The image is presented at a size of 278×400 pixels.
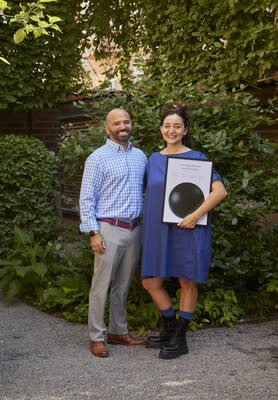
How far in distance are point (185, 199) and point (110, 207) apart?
585mm

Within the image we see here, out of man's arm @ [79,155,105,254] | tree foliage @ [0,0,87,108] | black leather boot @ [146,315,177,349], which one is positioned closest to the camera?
man's arm @ [79,155,105,254]

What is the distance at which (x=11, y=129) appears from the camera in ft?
29.7

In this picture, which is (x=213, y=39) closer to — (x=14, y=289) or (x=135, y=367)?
(x=14, y=289)

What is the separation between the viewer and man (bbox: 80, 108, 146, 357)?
12.5 feet

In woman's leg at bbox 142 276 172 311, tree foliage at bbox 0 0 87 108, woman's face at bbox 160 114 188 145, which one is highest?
tree foliage at bbox 0 0 87 108

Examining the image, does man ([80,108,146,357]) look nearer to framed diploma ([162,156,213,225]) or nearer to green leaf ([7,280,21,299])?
framed diploma ([162,156,213,225])

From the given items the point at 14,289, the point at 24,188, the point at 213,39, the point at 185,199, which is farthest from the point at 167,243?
the point at 213,39

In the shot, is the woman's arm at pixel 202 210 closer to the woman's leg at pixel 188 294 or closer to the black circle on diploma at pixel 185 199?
the black circle on diploma at pixel 185 199

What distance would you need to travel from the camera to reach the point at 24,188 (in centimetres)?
598

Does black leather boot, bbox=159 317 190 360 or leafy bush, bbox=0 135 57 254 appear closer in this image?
black leather boot, bbox=159 317 190 360

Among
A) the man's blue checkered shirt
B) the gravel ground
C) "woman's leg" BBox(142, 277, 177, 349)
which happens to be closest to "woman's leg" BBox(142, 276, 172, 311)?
"woman's leg" BBox(142, 277, 177, 349)

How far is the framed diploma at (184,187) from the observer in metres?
3.69

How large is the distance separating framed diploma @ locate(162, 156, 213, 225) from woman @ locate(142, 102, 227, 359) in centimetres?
5

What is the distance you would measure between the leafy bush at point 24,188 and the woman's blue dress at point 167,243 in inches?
97.7
